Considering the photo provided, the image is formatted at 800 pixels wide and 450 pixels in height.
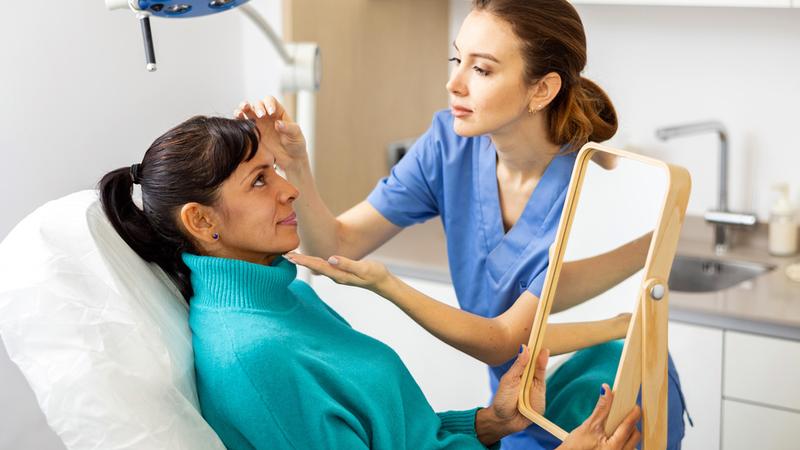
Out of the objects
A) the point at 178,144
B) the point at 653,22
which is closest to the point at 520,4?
the point at 178,144

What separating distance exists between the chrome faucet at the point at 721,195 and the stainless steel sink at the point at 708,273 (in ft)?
0.31

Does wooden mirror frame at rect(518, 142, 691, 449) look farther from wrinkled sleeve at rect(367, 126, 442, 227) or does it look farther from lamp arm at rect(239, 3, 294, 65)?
lamp arm at rect(239, 3, 294, 65)

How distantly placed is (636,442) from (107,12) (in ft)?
4.62

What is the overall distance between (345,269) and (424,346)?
116 cm

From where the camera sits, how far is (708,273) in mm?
2350

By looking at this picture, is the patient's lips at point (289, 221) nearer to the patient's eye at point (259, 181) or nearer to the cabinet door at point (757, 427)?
the patient's eye at point (259, 181)

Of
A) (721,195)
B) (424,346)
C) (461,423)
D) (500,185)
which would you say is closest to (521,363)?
(461,423)

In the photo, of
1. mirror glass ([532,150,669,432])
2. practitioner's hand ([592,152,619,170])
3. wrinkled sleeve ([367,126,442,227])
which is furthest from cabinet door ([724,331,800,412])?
practitioner's hand ([592,152,619,170])

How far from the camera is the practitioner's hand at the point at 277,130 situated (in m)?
1.49

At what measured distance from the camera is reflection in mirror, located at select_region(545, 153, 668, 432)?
135 cm

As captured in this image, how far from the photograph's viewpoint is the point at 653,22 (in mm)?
2598

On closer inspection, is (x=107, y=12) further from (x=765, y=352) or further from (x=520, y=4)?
(x=765, y=352)

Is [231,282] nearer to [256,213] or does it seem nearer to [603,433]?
[256,213]

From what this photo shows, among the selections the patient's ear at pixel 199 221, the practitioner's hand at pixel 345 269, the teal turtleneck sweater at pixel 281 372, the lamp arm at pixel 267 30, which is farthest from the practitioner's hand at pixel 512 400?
the lamp arm at pixel 267 30
